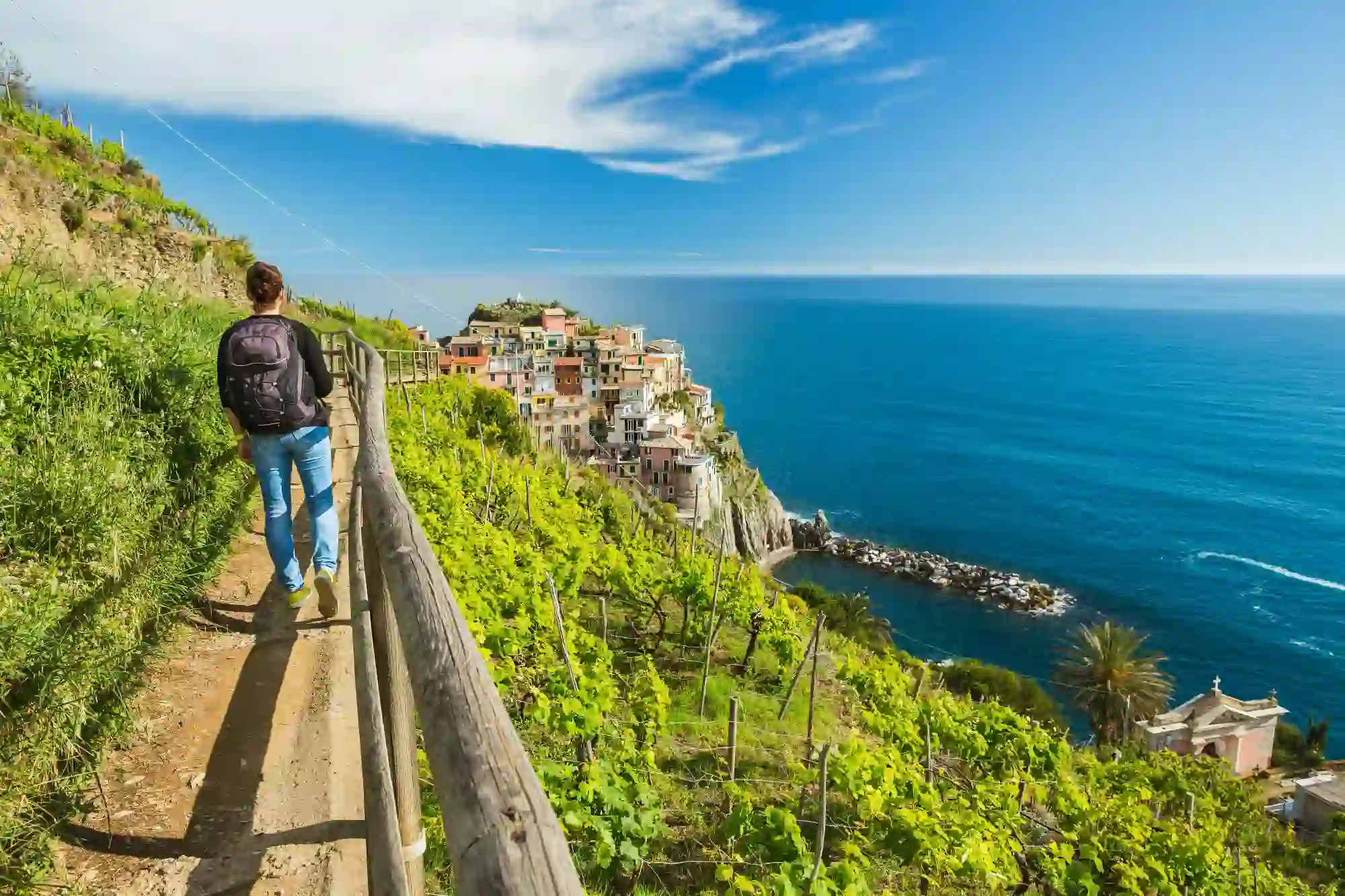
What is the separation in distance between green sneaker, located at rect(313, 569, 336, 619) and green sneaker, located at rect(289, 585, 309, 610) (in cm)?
9

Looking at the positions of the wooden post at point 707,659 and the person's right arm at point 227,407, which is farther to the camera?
the wooden post at point 707,659

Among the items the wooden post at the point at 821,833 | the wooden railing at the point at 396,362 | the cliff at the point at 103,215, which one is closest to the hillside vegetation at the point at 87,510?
the wooden post at the point at 821,833

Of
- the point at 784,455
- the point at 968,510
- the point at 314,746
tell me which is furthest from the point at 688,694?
the point at 784,455

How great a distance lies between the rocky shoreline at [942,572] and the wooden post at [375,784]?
45852mm

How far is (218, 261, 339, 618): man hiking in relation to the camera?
3568mm

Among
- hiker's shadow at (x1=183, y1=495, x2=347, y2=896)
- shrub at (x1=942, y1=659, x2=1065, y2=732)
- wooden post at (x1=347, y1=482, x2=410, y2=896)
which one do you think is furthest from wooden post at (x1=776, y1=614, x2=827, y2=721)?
shrub at (x1=942, y1=659, x2=1065, y2=732)

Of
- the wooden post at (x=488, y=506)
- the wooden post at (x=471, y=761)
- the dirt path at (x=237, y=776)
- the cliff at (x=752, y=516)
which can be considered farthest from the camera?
the cliff at (x=752, y=516)

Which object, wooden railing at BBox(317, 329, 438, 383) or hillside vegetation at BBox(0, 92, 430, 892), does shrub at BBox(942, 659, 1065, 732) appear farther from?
hillside vegetation at BBox(0, 92, 430, 892)

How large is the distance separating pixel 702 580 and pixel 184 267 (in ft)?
61.7

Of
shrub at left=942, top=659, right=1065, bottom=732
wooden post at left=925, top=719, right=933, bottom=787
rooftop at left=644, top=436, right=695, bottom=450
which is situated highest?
wooden post at left=925, top=719, right=933, bottom=787

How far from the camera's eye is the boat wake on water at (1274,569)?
4706cm

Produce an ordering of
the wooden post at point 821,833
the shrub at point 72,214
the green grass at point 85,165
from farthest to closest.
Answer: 1. the green grass at point 85,165
2. the shrub at point 72,214
3. the wooden post at point 821,833

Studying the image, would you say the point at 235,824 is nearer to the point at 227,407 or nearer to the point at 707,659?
the point at 227,407

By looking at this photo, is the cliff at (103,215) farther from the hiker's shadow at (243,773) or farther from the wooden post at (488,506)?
the hiker's shadow at (243,773)
